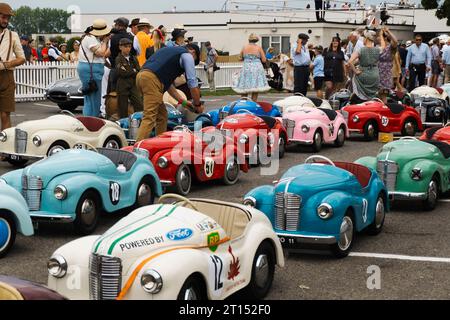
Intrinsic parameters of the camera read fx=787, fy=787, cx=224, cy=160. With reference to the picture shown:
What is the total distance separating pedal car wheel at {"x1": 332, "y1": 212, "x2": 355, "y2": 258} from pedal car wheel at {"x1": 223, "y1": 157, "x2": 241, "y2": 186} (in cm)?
337

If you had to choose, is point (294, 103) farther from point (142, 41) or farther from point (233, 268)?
point (233, 268)

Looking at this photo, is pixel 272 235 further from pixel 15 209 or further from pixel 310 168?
pixel 15 209

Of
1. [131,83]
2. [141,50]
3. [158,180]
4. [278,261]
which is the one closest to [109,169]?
[158,180]

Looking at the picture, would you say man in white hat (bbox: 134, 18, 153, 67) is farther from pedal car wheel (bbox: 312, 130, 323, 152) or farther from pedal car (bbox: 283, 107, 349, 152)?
pedal car wheel (bbox: 312, 130, 323, 152)

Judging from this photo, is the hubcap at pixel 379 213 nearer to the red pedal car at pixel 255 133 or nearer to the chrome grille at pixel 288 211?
the chrome grille at pixel 288 211

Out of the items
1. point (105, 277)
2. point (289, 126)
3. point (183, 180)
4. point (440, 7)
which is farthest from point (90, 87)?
point (440, 7)

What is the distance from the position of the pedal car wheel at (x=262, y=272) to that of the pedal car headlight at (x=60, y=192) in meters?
2.38

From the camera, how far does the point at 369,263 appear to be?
6902mm

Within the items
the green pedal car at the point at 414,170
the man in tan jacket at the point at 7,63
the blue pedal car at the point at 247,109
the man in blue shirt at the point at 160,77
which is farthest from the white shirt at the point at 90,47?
the green pedal car at the point at 414,170

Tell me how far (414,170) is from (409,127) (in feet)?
21.1

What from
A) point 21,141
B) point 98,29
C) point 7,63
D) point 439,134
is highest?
point 98,29

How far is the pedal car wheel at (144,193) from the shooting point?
28.2ft

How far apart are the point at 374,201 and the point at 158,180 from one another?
2.52 meters

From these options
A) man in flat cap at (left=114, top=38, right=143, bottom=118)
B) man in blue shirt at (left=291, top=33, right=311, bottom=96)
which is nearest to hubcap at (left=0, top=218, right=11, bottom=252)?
man in flat cap at (left=114, top=38, right=143, bottom=118)
